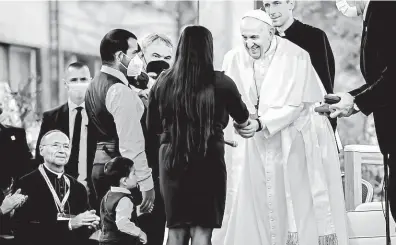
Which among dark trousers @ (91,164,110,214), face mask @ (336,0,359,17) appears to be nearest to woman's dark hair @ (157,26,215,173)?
dark trousers @ (91,164,110,214)

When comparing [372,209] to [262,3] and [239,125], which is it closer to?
[239,125]

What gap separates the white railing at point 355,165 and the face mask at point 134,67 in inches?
53.5

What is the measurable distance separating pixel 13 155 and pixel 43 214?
42cm

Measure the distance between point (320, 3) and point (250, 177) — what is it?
47.6 inches

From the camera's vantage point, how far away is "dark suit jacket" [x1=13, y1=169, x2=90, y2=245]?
13.3 ft

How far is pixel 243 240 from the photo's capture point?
3898 mm

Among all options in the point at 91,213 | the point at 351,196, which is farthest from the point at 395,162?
the point at 91,213

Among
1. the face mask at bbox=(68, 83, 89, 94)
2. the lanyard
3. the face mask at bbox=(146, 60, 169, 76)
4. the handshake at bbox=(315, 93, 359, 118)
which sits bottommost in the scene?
the lanyard

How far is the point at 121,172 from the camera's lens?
13.2 feet

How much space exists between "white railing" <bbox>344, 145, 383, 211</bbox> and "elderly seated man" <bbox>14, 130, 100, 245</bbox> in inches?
60.7

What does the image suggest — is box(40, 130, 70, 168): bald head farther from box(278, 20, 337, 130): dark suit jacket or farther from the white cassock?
box(278, 20, 337, 130): dark suit jacket

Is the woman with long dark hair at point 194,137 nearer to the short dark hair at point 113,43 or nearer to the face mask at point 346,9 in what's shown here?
the short dark hair at point 113,43

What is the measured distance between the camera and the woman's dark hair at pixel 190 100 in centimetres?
339

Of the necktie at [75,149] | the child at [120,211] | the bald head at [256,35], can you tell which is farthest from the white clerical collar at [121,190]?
the bald head at [256,35]
